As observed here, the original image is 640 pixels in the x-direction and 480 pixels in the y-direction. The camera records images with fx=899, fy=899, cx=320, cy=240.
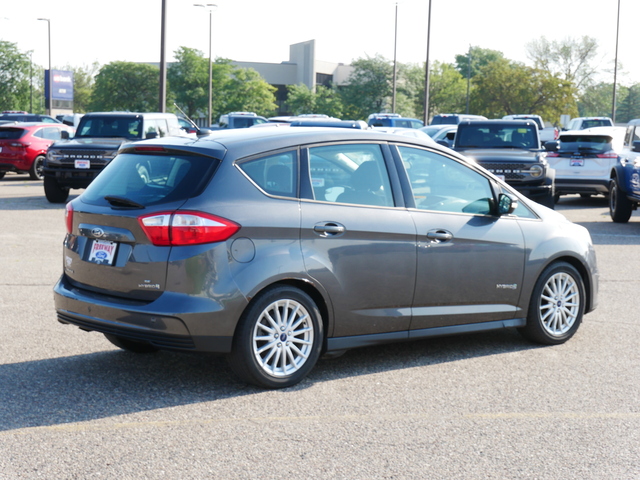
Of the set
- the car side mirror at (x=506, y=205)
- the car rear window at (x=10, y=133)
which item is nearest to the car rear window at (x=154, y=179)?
the car side mirror at (x=506, y=205)

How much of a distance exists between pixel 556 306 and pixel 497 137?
38.9 feet

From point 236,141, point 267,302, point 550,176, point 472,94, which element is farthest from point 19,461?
point 472,94

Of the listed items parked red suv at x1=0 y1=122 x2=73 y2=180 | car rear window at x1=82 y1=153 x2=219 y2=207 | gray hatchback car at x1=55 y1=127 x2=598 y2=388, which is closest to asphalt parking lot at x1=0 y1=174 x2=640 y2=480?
gray hatchback car at x1=55 y1=127 x2=598 y2=388

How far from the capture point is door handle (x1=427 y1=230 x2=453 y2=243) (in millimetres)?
6105

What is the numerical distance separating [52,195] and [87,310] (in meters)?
13.6

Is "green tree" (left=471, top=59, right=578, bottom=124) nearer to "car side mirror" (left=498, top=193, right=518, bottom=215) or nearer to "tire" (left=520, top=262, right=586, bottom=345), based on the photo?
"tire" (left=520, top=262, right=586, bottom=345)

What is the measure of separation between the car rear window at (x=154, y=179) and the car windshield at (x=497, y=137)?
43.6 feet

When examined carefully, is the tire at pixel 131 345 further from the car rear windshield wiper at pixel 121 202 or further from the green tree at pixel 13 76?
the green tree at pixel 13 76

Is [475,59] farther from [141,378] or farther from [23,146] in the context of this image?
[141,378]

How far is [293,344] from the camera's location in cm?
554

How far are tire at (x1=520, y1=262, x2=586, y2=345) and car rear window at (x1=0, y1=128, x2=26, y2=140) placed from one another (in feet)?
68.1

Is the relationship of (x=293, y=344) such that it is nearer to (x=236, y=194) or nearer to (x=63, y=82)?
(x=236, y=194)

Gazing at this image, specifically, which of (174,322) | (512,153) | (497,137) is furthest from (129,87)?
(174,322)

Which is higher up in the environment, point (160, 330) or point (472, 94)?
point (472, 94)
